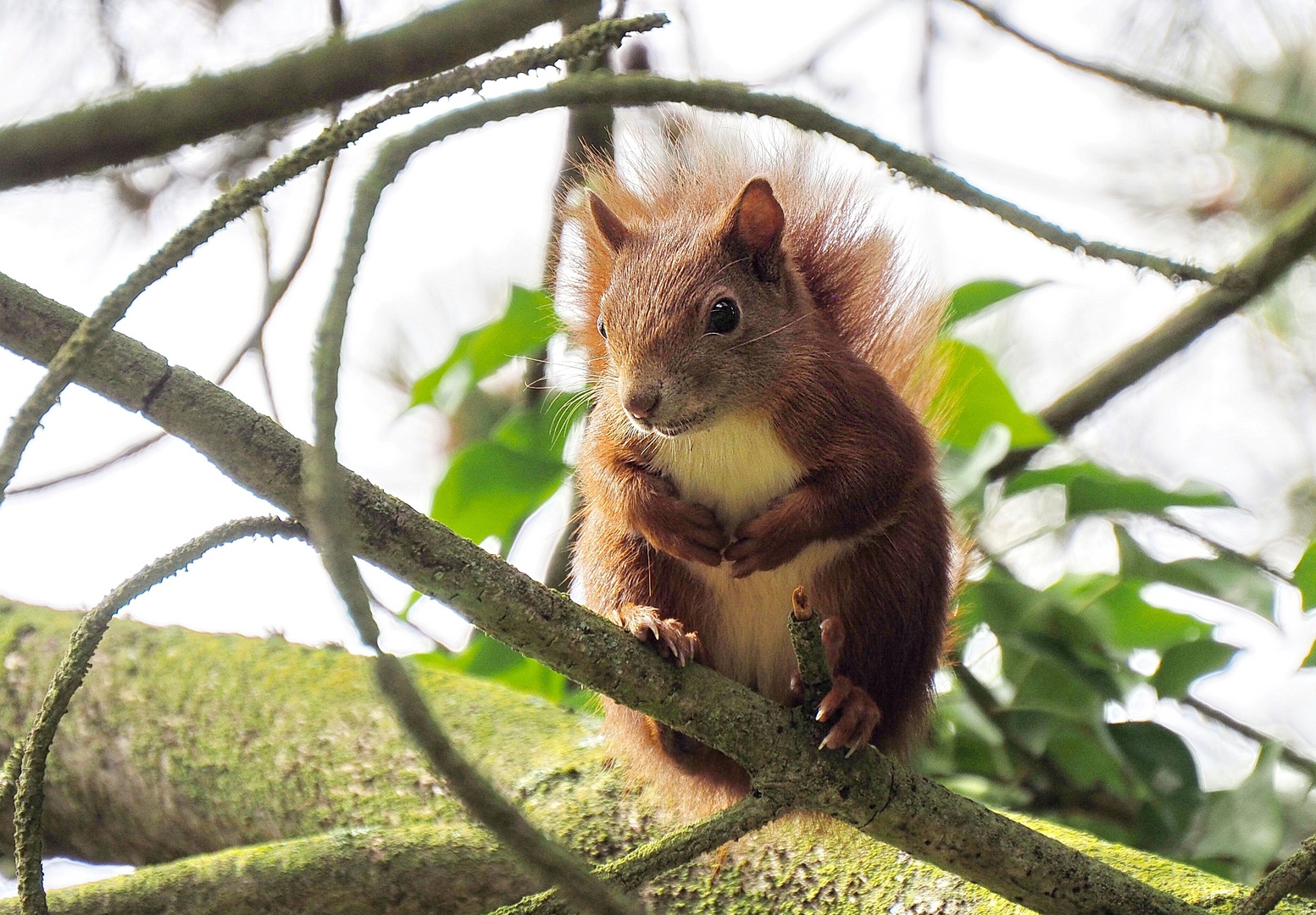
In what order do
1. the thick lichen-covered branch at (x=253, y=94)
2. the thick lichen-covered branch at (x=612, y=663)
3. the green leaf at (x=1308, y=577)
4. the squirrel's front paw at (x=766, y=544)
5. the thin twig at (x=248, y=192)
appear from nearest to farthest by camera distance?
the thin twig at (x=248, y=192) < the thick lichen-covered branch at (x=253, y=94) < the thick lichen-covered branch at (x=612, y=663) < the squirrel's front paw at (x=766, y=544) < the green leaf at (x=1308, y=577)

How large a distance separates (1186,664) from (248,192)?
202 centimetres

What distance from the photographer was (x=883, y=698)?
72.6 inches

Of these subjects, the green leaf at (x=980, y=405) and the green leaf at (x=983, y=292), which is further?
the green leaf at (x=983, y=292)

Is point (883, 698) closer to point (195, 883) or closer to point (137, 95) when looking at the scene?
point (195, 883)

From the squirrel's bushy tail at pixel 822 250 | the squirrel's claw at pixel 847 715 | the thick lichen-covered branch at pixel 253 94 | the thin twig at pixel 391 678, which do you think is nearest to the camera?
the thin twig at pixel 391 678

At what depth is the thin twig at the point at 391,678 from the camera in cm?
70

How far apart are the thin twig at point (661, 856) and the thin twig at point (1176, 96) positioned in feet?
3.91

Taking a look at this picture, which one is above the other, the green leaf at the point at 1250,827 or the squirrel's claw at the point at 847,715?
the squirrel's claw at the point at 847,715

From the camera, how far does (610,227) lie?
2.02 m

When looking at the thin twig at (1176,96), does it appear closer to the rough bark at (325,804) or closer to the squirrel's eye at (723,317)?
the squirrel's eye at (723,317)

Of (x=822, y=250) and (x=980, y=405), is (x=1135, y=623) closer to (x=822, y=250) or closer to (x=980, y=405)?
(x=980, y=405)

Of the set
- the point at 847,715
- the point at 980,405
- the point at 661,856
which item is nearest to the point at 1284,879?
the point at 847,715

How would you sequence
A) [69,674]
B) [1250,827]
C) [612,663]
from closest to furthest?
[69,674]
[612,663]
[1250,827]

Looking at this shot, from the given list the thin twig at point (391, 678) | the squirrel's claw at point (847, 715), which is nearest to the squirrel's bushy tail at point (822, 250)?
the squirrel's claw at point (847, 715)
